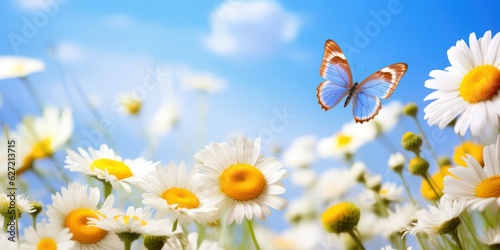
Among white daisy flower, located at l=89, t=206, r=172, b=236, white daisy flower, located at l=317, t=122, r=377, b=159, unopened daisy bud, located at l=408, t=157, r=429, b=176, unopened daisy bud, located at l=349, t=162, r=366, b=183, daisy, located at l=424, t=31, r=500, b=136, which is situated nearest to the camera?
white daisy flower, located at l=89, t=206, r=172, b=236

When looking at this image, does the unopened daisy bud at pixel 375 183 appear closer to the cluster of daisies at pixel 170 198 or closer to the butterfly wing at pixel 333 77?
the butterfly wing at pixel 333 77

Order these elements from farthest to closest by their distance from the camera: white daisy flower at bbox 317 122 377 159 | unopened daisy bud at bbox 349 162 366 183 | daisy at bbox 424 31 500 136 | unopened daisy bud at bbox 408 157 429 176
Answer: white daisy flower at bbox 317 122 377 159 → unopened daisy bud at bbox 349 162 366 183 → unopened daisy bud at bbox 408 157 429 176 → daisy at bbox 424 31 500 136

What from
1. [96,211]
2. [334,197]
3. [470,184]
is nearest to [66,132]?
[96,211]

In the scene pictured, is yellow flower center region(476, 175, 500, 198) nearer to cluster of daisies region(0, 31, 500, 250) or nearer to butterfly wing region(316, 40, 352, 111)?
cluster of daisies region(0, 31, 500, 250)

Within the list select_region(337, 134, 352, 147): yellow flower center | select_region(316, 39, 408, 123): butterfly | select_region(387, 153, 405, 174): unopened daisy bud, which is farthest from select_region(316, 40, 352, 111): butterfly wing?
select_region(337, 134, 352, 147): yellow flower center

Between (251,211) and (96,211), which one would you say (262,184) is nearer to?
(251,211)

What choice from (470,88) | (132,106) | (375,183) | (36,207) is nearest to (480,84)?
(470,88)
